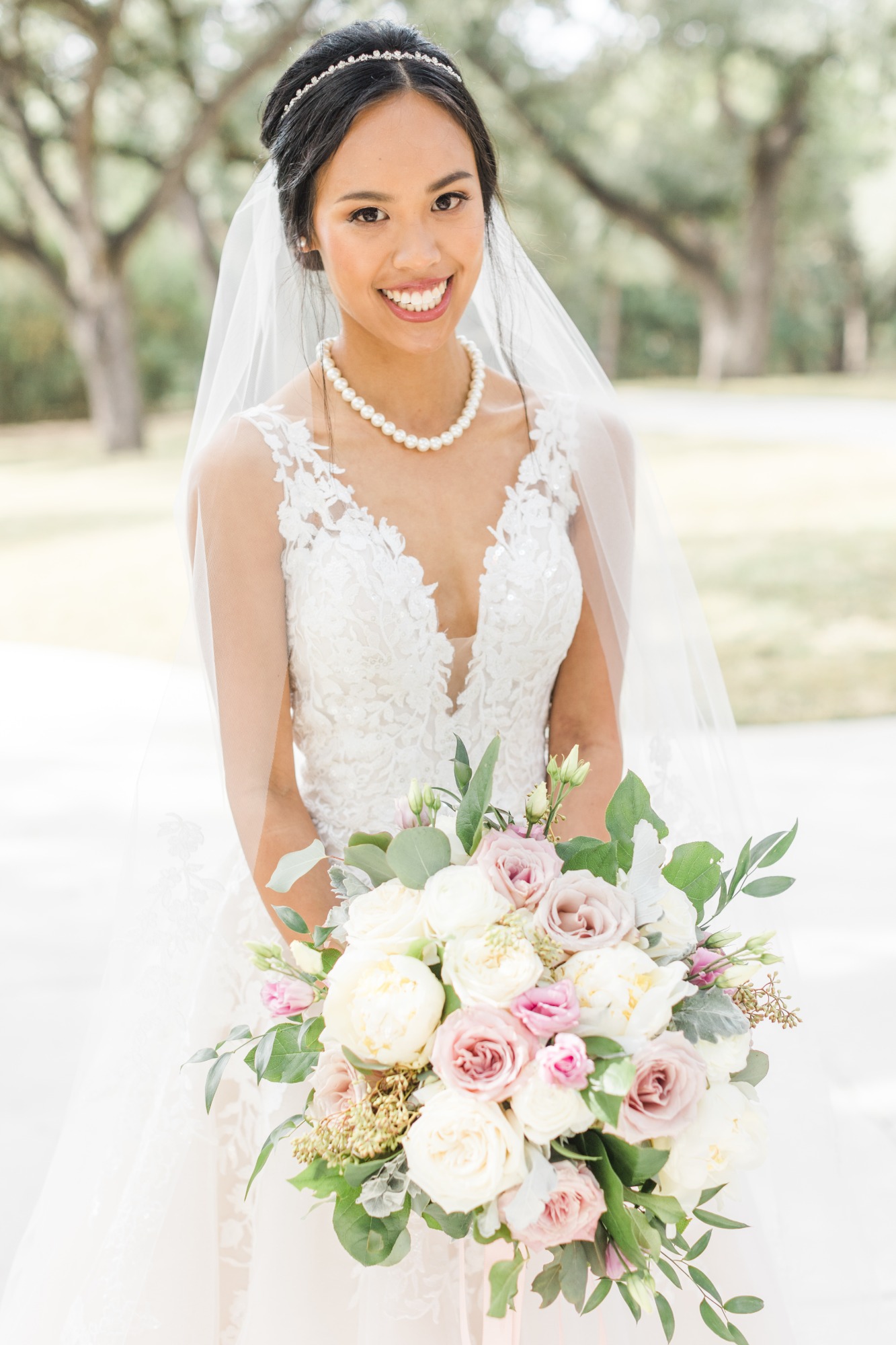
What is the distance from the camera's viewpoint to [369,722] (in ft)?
6.82

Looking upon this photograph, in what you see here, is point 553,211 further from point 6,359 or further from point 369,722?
point 369,722

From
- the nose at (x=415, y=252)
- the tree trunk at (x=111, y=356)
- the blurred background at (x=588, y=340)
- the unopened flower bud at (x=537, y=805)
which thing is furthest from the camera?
the tree trunk at (x=111, y=356)

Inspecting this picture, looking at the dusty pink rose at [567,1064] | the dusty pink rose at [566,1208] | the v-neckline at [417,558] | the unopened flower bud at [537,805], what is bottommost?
the dusty pink rose at [566,1208]

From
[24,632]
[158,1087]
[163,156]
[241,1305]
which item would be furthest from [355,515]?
[163,156]

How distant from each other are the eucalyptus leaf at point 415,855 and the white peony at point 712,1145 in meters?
0.34

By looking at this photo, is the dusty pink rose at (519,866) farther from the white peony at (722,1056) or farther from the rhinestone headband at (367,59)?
the rhinestone headband at (367,59)

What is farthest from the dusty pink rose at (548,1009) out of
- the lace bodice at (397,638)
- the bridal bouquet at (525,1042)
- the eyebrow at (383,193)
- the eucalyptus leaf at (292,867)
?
the eyebrow at (383,193)

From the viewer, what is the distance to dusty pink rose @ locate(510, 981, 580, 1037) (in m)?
1.13

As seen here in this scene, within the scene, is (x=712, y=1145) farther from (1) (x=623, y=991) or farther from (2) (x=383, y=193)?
(2) (x=383, y=193)

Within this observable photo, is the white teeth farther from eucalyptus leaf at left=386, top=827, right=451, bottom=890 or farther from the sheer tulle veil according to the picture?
eucalyptus leaf at left=386, top=827, right=451, bottom=890

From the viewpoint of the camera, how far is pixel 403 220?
1.85 m

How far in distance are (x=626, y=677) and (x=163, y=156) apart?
18.8 metres

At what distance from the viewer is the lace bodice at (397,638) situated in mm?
1982

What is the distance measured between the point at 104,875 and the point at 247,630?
3.20 metres
